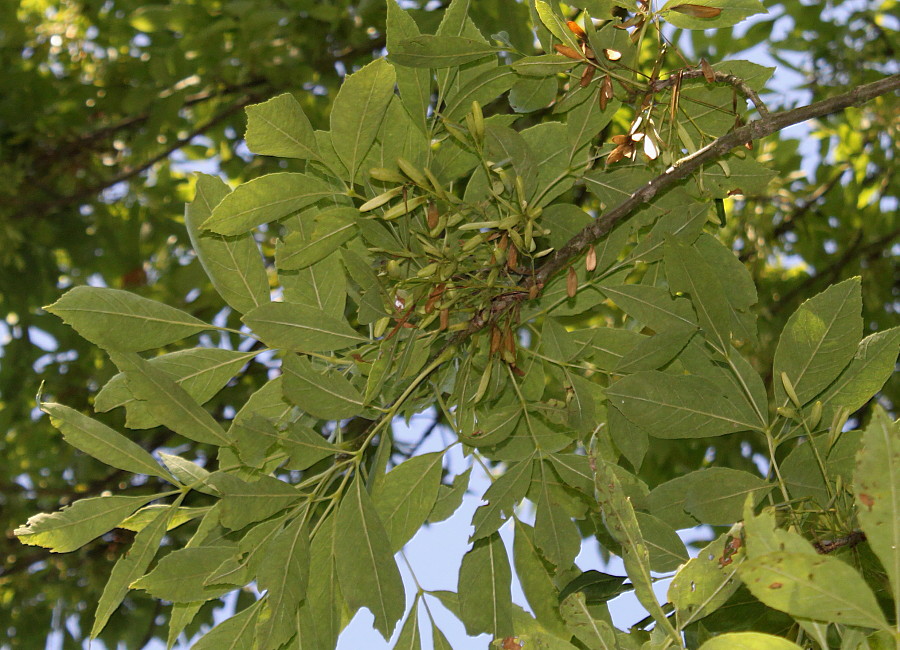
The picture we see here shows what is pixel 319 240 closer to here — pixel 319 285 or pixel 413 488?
pixel 319 285

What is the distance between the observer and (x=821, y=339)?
638 mm

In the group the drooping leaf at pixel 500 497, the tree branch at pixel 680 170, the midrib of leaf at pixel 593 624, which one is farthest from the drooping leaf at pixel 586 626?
the tree branch at pixel 680 170

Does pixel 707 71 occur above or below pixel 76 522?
above

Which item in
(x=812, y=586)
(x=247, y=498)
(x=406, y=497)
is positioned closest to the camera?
(x=812, y=586)

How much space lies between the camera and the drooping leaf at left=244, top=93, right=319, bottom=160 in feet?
2.10

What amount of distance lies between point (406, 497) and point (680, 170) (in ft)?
1.10

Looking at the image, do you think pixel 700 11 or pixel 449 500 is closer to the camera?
pixel 700 11

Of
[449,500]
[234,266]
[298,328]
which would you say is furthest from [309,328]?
[449,500]

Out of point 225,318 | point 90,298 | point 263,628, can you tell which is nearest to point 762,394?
point 263,628

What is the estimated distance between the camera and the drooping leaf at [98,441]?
66 cm

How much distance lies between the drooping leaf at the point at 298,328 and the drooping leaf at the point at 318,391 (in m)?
0.01

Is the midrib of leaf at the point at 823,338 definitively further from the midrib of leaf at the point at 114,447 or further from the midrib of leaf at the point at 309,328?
the midrib of leaf at the point at 114,447

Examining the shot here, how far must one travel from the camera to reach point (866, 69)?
234cm

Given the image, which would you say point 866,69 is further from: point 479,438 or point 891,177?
point 479,438
